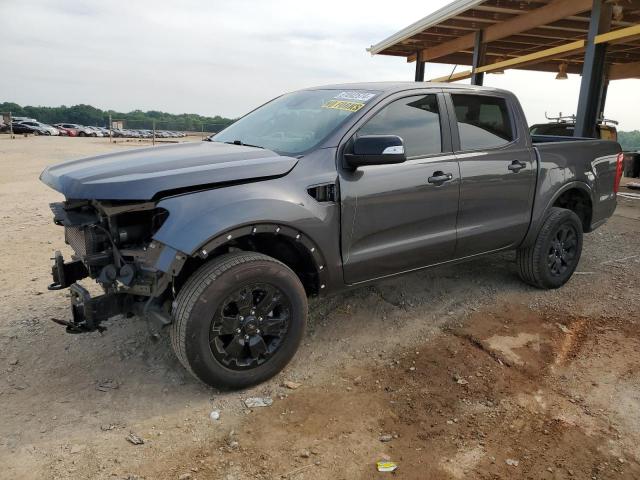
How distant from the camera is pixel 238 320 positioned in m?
2.89

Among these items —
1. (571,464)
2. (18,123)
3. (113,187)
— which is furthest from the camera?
(18,123)

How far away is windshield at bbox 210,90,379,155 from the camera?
134 inches

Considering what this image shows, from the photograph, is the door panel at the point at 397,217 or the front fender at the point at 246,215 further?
the door panel at the point at 397,217

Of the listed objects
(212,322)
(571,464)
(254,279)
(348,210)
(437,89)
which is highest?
(437,89)

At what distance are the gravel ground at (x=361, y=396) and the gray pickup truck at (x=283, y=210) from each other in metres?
0.40

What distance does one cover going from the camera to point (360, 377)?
10.6 ft

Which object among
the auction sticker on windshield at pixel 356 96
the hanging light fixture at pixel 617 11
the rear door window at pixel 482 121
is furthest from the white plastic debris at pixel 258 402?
the hanging light fixture at pixel 617 11

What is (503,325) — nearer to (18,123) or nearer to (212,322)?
(212,322)

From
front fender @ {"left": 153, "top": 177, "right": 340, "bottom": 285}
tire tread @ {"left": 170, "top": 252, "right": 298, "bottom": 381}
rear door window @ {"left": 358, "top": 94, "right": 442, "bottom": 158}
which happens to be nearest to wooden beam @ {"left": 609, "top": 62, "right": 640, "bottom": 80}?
rear door window @ {"left": 358, "top": 94, "right": 442, "bottom": 158}

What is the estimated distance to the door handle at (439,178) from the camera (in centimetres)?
363

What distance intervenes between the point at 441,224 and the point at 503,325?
3.32 feet

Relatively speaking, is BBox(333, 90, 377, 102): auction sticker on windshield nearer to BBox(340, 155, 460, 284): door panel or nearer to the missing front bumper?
BBox(340, 155, 460, 284): door panel

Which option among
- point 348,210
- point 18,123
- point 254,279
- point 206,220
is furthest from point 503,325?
point 18,123

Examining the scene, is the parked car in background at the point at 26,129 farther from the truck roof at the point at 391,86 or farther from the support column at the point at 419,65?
the truck roof at the point at 391,86
